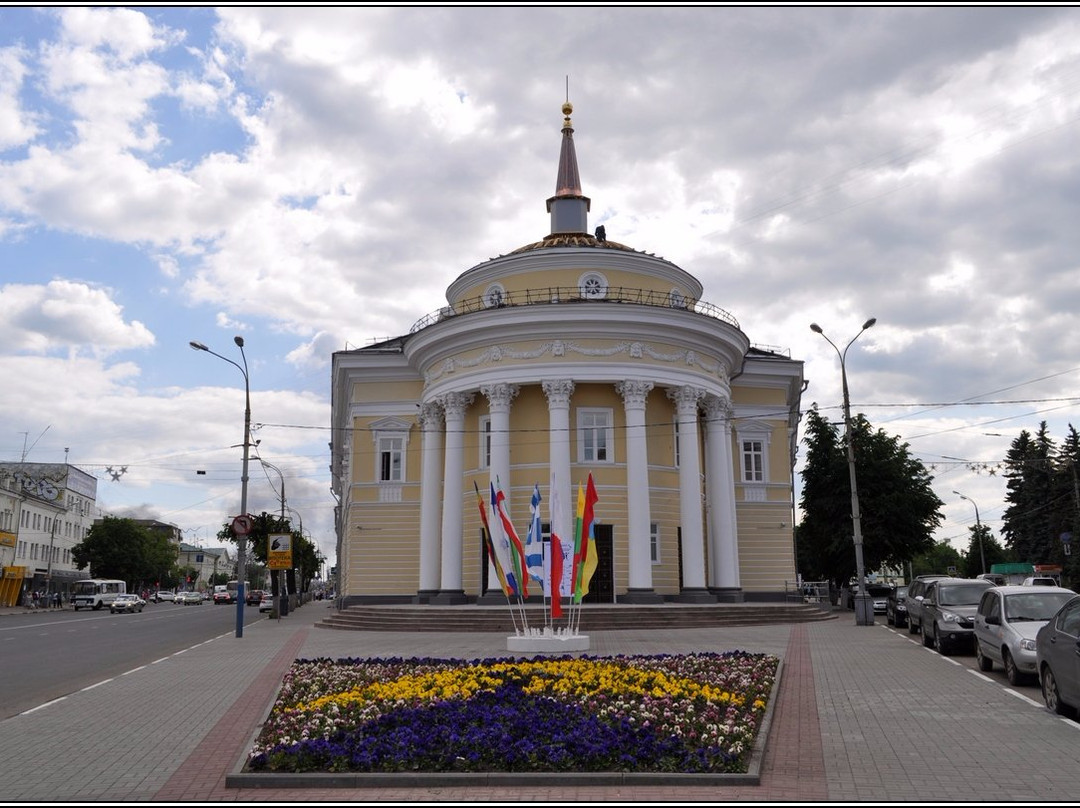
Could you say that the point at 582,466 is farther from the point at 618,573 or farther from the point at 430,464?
the point at 430,464

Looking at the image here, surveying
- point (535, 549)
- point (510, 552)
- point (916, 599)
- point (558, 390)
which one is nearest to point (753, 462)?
point (558, 390)

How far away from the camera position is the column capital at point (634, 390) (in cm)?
3142

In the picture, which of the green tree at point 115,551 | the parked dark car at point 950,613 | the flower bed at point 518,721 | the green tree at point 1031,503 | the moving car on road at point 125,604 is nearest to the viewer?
the flower bed at point 518,721

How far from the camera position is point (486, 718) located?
8.83 m

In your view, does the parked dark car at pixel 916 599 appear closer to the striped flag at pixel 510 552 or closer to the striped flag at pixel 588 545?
the striped flag at pixel 588 545

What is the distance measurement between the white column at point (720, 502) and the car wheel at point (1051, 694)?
22.1m

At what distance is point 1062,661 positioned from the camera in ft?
33.7

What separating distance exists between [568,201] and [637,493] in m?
15.7

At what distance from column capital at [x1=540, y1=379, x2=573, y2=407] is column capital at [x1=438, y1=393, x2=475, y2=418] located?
11.4 feet

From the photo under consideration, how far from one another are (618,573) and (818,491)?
697 inches

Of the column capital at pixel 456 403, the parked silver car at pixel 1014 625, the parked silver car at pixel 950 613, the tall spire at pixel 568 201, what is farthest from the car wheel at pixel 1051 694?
the tall spire at pixel 568 201

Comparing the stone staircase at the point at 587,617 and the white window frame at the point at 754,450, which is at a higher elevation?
the white window frame at the point at 754,450

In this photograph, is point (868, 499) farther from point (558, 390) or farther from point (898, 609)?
point (558, 390)

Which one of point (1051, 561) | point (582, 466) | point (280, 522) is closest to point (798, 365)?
point (582, 466)
